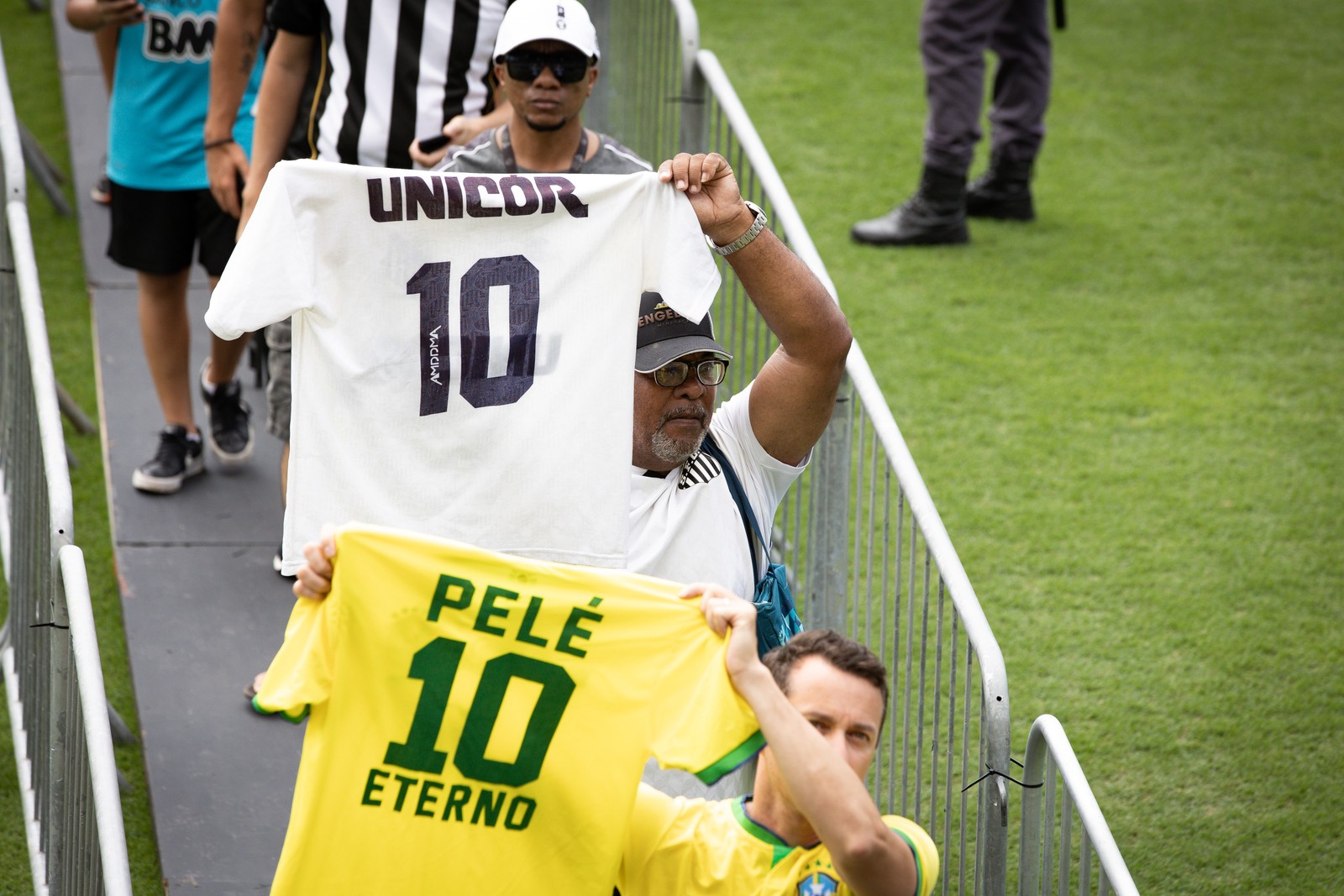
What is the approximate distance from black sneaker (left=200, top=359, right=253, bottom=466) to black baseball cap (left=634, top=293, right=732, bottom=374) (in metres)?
2.52

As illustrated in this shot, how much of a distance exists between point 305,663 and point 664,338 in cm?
120

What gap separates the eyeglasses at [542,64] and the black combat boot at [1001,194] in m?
4.49

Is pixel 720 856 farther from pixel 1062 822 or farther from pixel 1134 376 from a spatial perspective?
pixel 1134 376

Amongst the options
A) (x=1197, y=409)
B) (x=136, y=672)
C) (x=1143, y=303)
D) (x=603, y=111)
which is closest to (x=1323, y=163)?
(x=1143, y=303)

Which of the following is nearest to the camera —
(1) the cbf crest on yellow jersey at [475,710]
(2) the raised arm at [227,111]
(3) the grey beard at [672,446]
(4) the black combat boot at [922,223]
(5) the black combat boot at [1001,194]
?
(1) the cbf crest on yellow jersey at [475,710]

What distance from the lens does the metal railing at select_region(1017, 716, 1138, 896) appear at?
2730 millimetres

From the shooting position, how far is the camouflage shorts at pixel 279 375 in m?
4.56

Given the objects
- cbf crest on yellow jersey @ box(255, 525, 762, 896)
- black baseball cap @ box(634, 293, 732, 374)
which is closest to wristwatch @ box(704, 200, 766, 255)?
black baseball cap @ box(634, 293, 732, 374)

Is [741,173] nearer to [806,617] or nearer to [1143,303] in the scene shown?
[806,617]

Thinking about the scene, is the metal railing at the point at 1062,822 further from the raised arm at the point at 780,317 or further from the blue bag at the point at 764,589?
the raised arm at the point at 780,317

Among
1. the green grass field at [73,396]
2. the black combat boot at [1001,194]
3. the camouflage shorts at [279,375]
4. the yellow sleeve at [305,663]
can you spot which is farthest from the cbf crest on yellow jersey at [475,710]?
the black combat boot at [1001,194]

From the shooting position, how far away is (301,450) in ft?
10.3

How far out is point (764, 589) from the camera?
3.34 meters

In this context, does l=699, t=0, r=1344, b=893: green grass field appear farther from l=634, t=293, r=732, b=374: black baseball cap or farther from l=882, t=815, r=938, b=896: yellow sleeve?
l=634, t=293, r=732, b=374: black baseball cap
